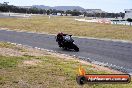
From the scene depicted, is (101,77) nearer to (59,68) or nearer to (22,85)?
(22,85)

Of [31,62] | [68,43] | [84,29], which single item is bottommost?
[84,29]

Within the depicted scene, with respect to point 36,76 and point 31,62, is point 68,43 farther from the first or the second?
point 36,76

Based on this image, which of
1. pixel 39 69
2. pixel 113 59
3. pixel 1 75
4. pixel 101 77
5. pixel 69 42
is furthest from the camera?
pixel 69 42

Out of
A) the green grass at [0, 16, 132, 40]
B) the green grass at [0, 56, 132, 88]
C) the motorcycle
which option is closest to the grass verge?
the green grass at [0, 56, 132, 88]

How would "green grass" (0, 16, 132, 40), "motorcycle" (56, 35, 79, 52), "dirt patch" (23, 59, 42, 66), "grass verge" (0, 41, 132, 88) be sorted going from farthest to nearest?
"green grass" (0, 16, 132, 40) < "motorcycle" (56, 35, 79, 52) < "dirt patch" (23, 59, 42, 66) < "grass verge" (0, 41, 132, 88)

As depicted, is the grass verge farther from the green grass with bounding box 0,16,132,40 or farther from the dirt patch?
the green grass with bounding box 0,16,132,40

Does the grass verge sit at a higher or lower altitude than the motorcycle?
higher

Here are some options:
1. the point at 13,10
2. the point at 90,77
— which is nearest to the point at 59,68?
the point at 90,77

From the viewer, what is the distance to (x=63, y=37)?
23.3 m

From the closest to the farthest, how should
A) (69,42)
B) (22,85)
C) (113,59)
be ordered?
1. (22,85)
2. (113,59)
3. (69,42)

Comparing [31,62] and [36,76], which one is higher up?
[36,76]

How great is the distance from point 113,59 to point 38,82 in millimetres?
10113

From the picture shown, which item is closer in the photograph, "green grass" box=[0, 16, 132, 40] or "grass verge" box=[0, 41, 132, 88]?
"grass verge" box=[0, 41, 132, 88]

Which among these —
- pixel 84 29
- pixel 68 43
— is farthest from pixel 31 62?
pixel 84 29
